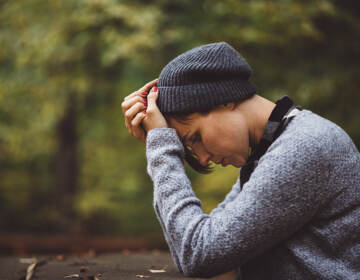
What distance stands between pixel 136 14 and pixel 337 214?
4946 millimetres

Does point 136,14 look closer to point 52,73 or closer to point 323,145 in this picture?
point 52,73

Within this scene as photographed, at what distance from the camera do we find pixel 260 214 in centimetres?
160

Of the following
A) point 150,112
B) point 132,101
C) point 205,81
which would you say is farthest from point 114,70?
point 205,81

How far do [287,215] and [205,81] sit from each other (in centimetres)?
67

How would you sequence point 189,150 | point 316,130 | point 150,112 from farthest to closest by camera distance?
point 189,150 < point 150,112 < point 316,130

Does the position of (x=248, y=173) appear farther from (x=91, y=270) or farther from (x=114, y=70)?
(x=114, y=70)

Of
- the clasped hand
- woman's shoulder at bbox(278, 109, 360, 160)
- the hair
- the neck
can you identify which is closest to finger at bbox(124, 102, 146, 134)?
the clasped hand

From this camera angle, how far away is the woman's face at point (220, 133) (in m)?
1.92

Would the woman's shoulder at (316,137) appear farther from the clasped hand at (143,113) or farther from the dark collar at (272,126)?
the clasped hand at (143,113)

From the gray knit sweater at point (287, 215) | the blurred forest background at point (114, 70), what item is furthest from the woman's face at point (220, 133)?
the blurred forest background at point (114, 70)

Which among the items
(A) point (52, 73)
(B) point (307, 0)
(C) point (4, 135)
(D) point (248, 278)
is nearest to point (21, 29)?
(A) point (52, 73)

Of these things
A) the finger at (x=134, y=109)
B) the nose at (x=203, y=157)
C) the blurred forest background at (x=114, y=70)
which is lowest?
the nose at (x=203, y=157)

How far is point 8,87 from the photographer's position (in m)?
7.24

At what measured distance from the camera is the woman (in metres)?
1.62
